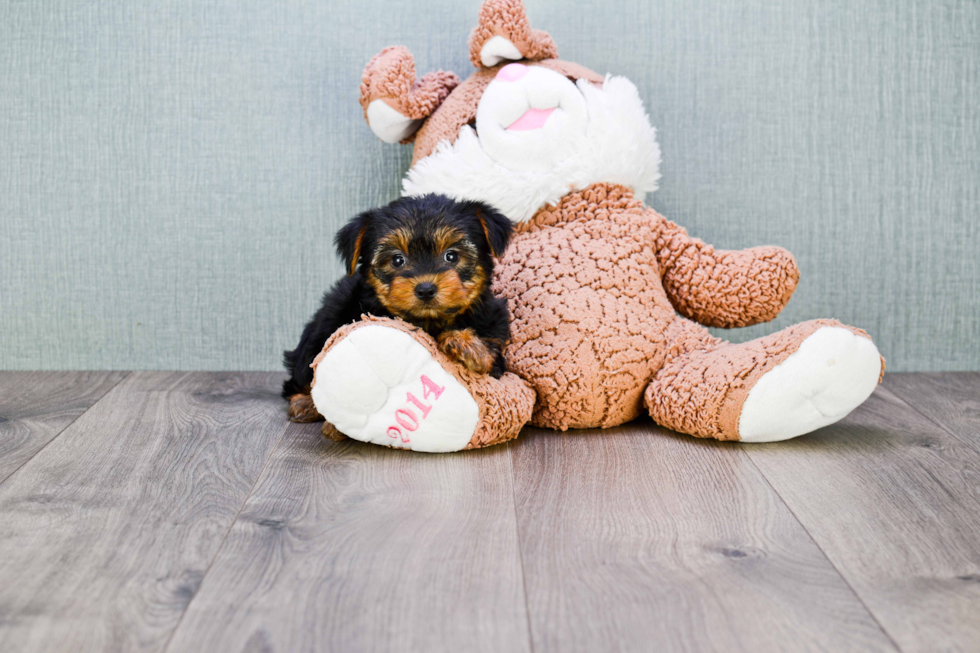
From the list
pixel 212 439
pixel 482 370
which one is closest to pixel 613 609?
pixel 482 370

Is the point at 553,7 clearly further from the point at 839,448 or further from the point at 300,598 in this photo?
the point at 300,598

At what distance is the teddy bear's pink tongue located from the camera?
2.14m

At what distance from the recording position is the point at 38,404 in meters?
2.29

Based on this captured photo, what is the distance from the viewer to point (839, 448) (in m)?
1.93

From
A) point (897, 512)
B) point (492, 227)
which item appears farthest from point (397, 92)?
point (897, 512)

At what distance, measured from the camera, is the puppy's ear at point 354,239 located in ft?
6.14

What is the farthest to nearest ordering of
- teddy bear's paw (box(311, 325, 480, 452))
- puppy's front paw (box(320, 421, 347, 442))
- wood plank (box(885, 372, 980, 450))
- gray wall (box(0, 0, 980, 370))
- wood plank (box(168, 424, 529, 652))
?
gray wall (box(0, 0, 980, 370)) < wood plank (box(885, 372, 980, 450)) < puppy's front paw (box(320, 421, 347, 442)) < teddy bear's paw (box(311, 325, 480, 452)) < wood plank (box(168, 424, 529, 652))

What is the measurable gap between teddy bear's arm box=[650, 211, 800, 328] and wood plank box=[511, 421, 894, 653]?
0.49m

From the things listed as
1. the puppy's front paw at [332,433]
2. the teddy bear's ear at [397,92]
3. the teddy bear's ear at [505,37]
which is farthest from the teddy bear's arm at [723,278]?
the puppy's front paw at [332,433]

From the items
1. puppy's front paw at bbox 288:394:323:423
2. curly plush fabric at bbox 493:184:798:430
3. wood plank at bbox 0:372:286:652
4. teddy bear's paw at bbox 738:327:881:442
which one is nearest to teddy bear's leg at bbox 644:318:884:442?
teddy bear's paw at bbox 738:327:881:442

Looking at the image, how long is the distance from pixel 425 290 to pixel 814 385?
91 centimetres

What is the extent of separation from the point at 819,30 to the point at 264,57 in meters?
1.80

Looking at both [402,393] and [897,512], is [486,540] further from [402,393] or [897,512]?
[897,512]

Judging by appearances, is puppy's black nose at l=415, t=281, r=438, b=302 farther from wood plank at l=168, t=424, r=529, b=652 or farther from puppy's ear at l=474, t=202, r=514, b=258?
wood plank at l=168, t=424, r=529, b=652
